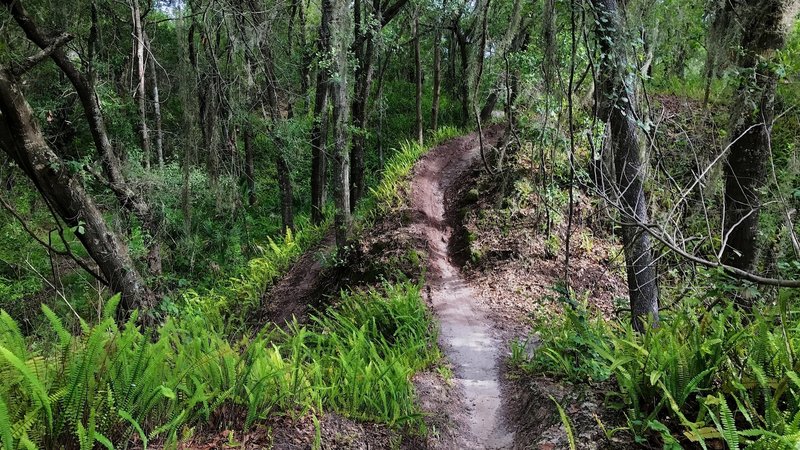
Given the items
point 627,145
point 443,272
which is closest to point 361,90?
point 443,272

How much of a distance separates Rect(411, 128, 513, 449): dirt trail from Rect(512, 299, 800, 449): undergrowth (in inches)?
60.6

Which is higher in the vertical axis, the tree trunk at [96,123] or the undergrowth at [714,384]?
the tree trunk at [96,123]

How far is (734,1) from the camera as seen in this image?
5293mm

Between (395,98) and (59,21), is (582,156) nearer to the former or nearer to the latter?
(59,21)

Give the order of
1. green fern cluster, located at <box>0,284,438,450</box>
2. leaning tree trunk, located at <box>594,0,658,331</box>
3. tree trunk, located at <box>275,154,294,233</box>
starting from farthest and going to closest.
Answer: tree trunk, located at <box>275,154,294,233</box> < leaning tree trunk, located at <box>594,0,658,331</box> < green fern cluster, located at <box>0,284,438,450</box>

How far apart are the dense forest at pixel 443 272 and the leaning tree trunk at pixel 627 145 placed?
0.03 m

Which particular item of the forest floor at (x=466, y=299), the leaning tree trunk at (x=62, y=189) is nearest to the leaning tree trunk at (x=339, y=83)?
the forest floor at (x=466, y=299)

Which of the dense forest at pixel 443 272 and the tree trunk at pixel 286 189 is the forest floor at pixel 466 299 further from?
the tree trunk at pixel 286 189

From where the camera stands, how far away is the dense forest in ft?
8.83

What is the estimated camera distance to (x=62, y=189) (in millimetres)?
4461

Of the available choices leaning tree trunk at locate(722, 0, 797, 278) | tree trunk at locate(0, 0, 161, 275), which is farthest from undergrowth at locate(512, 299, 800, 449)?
tree trunk at locate(0, 0, 161, 275)

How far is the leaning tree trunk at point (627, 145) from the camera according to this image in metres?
4.78

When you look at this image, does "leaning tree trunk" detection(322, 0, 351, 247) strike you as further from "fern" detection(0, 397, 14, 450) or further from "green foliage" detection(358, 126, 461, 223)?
"fern" detection(0, 397, 14, 450)

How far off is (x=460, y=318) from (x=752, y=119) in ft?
14.7
